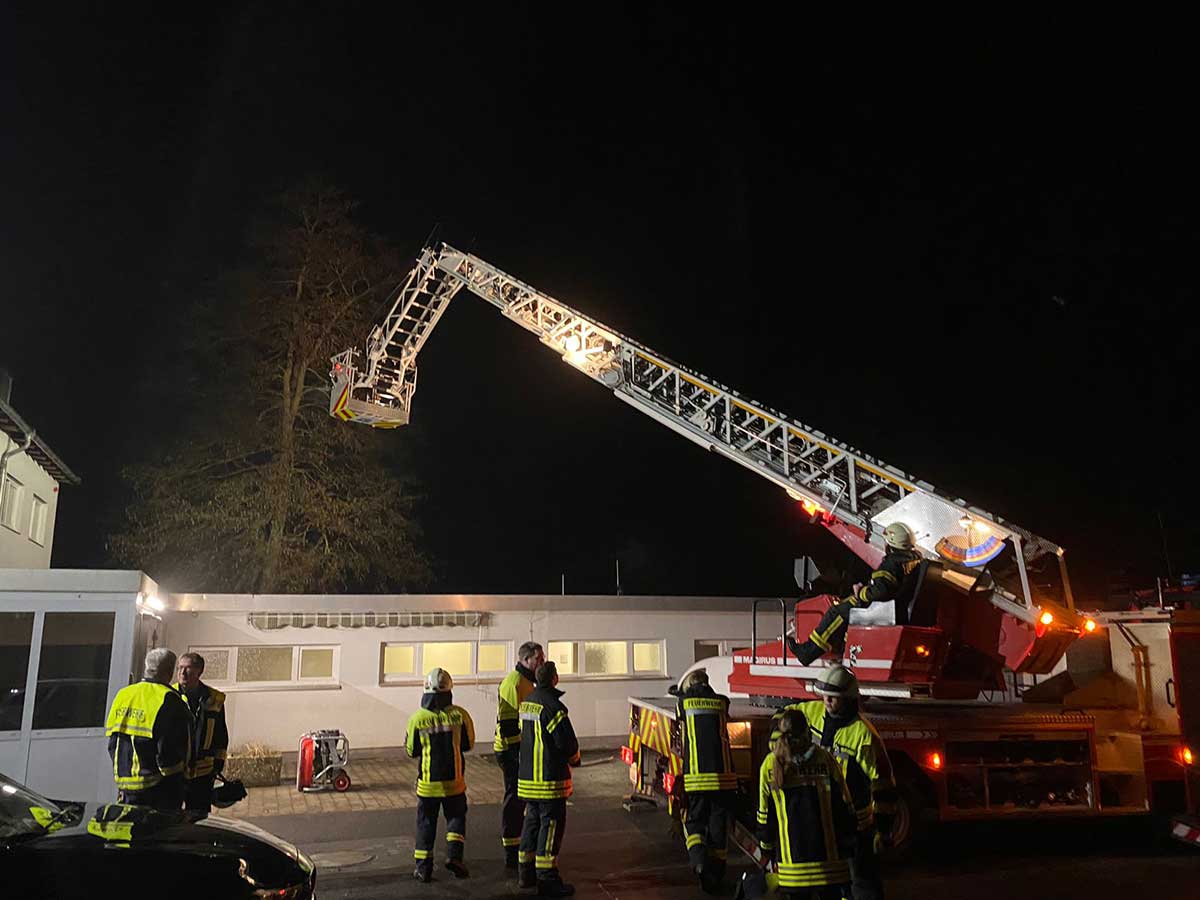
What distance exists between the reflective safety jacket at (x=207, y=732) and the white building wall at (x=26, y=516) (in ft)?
38.9

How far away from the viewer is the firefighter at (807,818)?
4.41 meters

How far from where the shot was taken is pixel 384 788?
35.8 ft

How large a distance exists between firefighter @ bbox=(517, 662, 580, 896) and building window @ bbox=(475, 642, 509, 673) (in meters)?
7.54

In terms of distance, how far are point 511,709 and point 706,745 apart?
1.62 meters

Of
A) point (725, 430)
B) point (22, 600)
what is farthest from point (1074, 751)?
point (22, 600)

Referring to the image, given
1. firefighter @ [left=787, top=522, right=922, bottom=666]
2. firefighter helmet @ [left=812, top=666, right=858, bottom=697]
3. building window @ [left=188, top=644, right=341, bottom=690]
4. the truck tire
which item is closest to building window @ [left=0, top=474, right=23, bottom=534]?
building window @ [left=188, top=644, right=341, bottom=690]

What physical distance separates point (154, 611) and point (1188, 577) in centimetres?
1240

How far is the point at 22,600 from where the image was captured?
8883 mm

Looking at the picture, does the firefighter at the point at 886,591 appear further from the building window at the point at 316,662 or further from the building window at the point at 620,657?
the building window at the point at 316,662

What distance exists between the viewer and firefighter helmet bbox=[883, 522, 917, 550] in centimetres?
796

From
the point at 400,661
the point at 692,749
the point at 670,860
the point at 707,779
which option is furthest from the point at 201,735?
the point at 400,661

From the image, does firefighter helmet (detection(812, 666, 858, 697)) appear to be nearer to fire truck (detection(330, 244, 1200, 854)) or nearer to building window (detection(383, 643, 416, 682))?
fire truck (detection(330, 244, 1200, 854))

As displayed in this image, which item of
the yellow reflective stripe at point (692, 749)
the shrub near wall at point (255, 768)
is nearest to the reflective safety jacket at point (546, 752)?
the yellow reflective stripe at point (692, 749)

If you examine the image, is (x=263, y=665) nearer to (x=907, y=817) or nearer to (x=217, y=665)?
(x=217, y=665)
